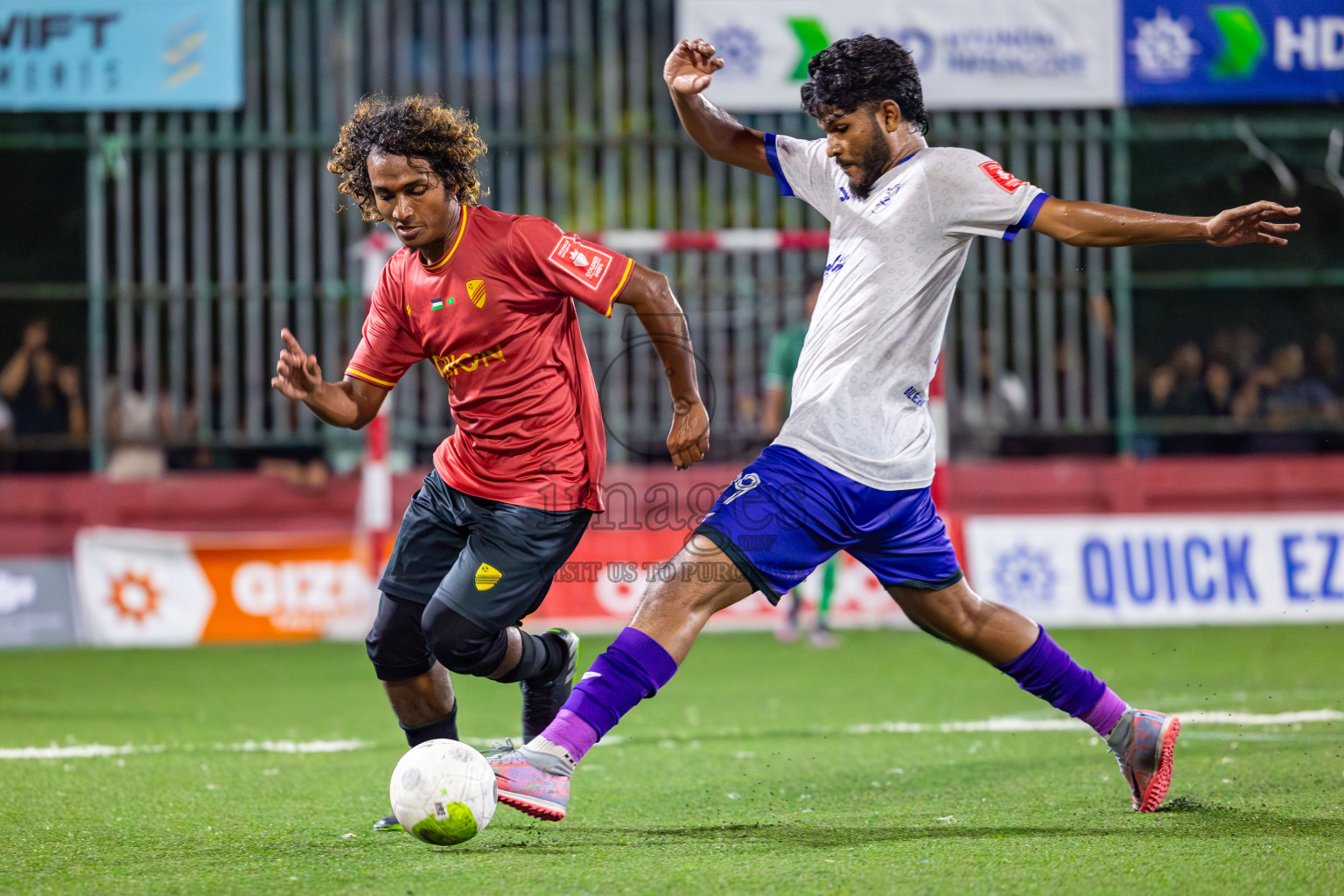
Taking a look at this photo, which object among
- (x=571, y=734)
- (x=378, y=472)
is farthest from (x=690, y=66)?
(x=378, y=472)

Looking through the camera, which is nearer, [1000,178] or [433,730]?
[1000,178]

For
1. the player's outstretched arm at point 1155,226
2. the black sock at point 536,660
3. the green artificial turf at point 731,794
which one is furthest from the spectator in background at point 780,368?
the player's outstretched arm at point 1155,226

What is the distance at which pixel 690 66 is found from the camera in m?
4.34

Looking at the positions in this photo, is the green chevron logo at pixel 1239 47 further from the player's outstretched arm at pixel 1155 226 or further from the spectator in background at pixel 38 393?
the spectator in background at pixel 38 393

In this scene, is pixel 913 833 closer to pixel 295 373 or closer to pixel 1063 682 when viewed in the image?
pixel 1063 682

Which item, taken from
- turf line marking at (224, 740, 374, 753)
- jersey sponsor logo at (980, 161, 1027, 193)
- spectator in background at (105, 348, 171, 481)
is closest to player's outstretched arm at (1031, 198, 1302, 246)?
jersey sponsor logo at (980, 161, 1027, 193)

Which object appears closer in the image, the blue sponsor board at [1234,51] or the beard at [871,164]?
the beard at [871,164]

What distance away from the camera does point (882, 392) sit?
159 inches

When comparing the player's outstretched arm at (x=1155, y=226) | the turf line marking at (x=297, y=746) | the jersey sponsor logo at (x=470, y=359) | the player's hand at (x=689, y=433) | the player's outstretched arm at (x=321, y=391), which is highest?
the player's outstretched arm at (x=1155, y=226)

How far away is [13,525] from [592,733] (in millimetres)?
8322

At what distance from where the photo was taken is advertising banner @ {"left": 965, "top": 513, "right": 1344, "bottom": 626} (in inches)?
406

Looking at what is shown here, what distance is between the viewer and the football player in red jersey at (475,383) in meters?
4.14

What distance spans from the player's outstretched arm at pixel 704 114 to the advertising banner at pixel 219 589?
6213 millimetres

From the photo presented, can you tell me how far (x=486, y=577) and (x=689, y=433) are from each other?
2.25 ft
